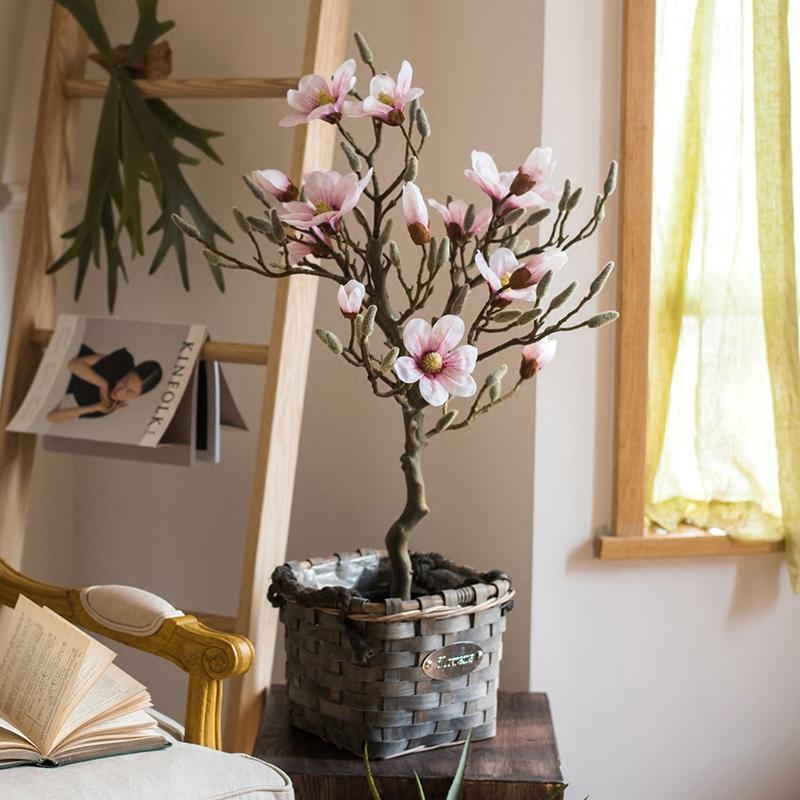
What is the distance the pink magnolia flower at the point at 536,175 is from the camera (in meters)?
1.32

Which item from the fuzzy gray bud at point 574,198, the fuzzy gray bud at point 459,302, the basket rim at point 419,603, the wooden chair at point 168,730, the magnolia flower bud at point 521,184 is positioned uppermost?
the magnolia flower bud at point 521,184

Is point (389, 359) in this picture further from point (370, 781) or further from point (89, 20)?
point (89, 20)

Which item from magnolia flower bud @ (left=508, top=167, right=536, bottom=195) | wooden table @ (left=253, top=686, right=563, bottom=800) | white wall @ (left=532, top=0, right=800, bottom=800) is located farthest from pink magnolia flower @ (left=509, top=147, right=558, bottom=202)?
wooden table @ (left=253, top=686, right=563, bottom=800)

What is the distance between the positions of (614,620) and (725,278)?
61cm

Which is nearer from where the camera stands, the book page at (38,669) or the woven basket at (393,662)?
the book page at (38,669)

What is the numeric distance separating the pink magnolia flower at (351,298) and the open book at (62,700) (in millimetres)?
494

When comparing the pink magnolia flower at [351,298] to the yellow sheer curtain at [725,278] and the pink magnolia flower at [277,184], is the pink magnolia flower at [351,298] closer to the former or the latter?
the pink magnolia flower at [277,184]

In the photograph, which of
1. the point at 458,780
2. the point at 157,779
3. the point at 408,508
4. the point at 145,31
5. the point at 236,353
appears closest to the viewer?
the point at 157,779

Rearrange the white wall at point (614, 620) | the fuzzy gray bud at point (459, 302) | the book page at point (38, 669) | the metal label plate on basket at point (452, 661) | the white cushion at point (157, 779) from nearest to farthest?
the white cushion at point (157, 779) → the book page at point (38, 669) → the fuzzy gray bud at point (459, 302) → the metal label plate on basket at point (452, 661) → the white wall at point (614, 620)

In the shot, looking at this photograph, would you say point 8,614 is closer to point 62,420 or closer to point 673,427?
point 62,420

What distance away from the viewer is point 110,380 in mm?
1734

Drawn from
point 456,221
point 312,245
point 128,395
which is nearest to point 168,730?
point 128,395

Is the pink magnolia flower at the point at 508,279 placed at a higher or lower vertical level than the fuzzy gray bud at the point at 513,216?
lower

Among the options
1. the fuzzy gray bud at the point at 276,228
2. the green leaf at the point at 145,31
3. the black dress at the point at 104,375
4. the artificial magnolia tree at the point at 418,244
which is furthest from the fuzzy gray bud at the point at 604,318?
the green leaf at the point at 145,31
